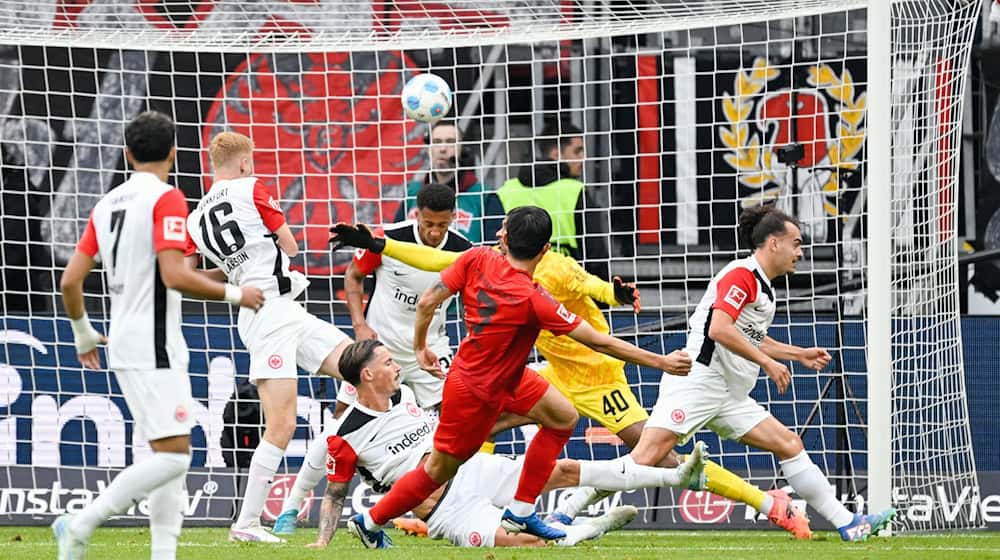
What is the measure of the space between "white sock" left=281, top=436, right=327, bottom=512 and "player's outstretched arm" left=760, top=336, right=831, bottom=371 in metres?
2.66

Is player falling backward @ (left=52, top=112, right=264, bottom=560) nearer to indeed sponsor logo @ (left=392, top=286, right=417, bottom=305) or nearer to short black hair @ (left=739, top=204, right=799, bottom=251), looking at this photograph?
indeed sponsor logo @ (left=392, top=286, right=417, bottom=305)

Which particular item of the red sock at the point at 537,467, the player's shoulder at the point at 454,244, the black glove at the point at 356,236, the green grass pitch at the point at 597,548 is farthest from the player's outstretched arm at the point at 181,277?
the player's shoulder at the point at 454,244

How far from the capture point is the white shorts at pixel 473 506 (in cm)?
825

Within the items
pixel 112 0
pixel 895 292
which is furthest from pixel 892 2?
pixel 112 0

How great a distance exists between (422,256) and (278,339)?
3.08ft

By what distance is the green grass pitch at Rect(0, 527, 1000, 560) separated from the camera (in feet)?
25.1

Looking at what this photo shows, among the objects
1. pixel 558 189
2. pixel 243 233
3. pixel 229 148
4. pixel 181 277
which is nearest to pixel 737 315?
pixel 243 233

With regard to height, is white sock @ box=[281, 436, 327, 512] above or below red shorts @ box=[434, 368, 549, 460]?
below

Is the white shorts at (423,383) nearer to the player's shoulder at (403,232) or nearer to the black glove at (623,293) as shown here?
the player's shoulder at (403,232)

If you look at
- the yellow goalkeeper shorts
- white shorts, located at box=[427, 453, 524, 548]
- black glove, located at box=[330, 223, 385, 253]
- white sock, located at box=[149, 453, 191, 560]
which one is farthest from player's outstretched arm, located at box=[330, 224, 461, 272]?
white sock, located at box=[149, 453, 191, 560]

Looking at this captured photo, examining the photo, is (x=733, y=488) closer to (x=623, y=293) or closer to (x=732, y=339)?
(x=732, y=339)

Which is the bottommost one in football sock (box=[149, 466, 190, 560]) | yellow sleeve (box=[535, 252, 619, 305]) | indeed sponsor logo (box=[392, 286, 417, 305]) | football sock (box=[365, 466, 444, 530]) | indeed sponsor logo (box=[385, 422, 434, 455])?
football sock (box=[365, 466, 444, 530])

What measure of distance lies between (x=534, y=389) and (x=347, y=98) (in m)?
4.54

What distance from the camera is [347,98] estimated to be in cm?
1200
